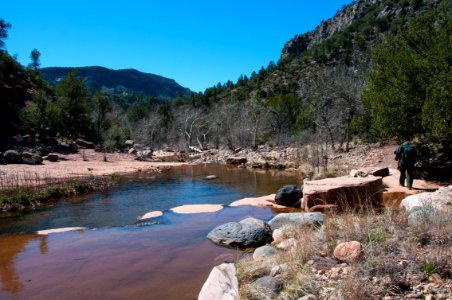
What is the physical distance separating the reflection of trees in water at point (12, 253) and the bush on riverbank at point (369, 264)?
13.8ft

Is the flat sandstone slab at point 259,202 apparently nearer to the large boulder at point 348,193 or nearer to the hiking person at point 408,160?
the large boulder at point 348,193

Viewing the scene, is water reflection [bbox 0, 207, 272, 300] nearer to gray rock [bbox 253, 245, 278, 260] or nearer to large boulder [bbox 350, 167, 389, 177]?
gray rock [bbox 253, 245, 278, 260]

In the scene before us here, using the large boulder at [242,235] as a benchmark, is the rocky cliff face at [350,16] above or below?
above

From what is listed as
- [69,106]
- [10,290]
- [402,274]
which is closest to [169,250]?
[10,290]

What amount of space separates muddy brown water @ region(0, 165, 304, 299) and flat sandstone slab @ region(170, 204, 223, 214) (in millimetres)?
413

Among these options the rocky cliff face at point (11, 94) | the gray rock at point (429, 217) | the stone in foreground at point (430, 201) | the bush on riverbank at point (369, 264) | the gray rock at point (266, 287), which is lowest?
the gray rock at point (266, 287)

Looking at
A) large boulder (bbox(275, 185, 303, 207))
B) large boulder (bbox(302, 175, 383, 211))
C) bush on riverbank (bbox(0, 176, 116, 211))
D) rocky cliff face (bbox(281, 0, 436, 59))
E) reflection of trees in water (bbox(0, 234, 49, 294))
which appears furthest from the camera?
rocky cliff face (bbox(281, 0, 436, 59))

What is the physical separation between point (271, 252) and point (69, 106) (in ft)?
138

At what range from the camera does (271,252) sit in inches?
272

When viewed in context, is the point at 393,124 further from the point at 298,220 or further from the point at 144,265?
the point at 144,265

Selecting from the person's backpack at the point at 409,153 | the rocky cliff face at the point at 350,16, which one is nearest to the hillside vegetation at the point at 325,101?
the rocky cliff face at the point at 350,16

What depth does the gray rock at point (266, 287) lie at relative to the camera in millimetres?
4592

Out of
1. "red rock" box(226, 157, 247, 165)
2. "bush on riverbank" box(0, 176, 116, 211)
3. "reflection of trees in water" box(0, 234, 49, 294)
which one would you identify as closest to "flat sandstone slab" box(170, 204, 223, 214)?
"reflection of trees in water" box(0, 234, 49, 294)

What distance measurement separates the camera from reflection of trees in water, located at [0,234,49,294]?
6.52 meters
